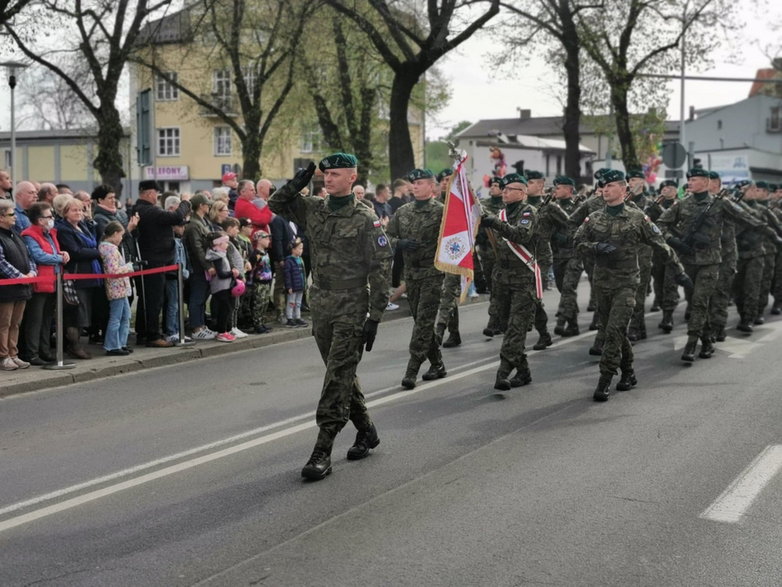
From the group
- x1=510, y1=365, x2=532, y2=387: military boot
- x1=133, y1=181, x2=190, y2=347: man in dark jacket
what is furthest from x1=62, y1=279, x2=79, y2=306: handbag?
x1=510, y1=365, x2=532, y2=387: military boot

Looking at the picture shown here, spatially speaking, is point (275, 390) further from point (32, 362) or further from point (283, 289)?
point (283, 289)

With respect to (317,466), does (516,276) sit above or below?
above

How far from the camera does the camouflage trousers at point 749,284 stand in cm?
1389

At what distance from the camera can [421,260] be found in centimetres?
952

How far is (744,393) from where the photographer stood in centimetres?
917

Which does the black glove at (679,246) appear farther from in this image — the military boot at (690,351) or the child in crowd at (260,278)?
the child in crowd at (260,278)

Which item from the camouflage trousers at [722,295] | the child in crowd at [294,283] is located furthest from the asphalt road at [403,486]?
the child in crowd at [294,283]

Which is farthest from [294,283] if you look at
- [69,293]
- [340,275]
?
[340,275]

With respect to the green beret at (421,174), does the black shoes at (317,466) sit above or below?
below

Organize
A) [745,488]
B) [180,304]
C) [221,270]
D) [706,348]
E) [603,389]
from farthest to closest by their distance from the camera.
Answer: [221,270] → [180,304] → [706,348] → [603,389] → [745,488]

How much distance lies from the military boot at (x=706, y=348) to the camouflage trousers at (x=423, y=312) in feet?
12.0

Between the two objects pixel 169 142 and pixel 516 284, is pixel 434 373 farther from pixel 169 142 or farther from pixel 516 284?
pixel 169 142

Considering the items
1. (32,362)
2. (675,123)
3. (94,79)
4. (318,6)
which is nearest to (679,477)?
(32,362)

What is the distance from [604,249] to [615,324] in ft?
2.33
